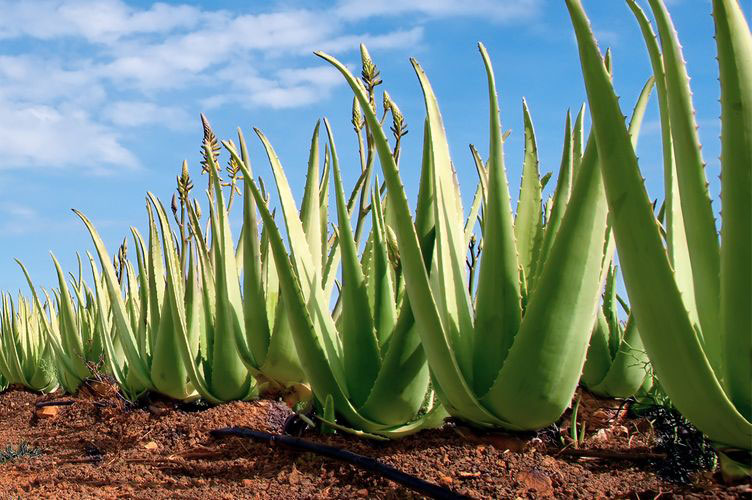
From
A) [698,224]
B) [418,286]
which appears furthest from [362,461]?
[698,224]

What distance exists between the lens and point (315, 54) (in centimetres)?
132

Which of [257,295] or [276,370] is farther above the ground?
[257,295]

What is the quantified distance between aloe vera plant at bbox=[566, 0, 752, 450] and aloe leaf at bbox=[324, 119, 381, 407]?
666mm

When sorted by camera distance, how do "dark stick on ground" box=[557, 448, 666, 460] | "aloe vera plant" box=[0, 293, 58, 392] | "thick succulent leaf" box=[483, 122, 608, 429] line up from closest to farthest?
"thick succulent leaf" box=[483, 122, 608, 429]
"dark stick on ground" box=[557, 448, 666, 460]
"aloe vera plant" box=[0, 293, 58, 392]

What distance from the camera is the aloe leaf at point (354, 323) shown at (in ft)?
4.99

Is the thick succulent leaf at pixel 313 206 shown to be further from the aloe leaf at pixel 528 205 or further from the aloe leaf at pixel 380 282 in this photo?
the aloe leaf at pixel 528 205

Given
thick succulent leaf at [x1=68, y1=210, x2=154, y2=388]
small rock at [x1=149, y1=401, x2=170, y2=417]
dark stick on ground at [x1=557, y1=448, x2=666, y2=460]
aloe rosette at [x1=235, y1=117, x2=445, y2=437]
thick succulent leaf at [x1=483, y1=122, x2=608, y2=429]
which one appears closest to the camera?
thick succulent leaf at [x1=483, y1=122, x2=608, y2=429]

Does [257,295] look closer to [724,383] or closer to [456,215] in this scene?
[456,215]

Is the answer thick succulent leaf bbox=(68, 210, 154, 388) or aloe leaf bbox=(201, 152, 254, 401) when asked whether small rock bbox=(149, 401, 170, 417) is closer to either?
thick succulent leaf bbox=(68, 210, 154, 388)

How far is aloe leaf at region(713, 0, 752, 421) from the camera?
3.02ft

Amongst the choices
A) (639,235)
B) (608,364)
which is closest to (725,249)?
(639,235)

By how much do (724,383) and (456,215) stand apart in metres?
0.60

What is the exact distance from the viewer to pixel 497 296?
4.31 ft

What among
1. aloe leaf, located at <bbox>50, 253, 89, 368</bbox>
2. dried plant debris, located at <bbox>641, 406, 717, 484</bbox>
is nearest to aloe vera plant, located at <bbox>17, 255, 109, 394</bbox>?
aloe leaf, located at <bbox>50, 253, 89, 368</bbox>
